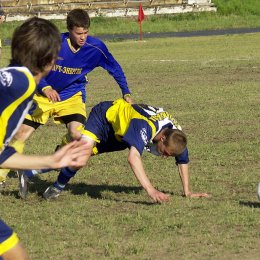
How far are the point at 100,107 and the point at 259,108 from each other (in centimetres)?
587

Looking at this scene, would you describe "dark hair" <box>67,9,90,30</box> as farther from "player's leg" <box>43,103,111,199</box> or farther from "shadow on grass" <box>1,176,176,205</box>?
"shadow on grass" <box>1,176,176,205</box>

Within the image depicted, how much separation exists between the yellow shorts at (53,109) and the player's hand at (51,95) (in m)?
0.28

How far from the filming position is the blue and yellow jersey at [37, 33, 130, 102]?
9062 mm

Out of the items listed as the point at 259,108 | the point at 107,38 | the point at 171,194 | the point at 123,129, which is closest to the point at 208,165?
the point at 171,194

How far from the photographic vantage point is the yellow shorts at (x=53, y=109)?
884 cm

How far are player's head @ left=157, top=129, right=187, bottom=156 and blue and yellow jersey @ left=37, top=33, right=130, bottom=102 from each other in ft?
6.24

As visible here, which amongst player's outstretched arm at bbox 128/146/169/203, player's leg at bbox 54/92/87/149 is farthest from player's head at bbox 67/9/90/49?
player's outstretched arm at bbox 128/146/169/203

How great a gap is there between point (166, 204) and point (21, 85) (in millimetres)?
3294

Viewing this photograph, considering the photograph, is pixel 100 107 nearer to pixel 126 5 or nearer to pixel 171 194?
pixel 171 194

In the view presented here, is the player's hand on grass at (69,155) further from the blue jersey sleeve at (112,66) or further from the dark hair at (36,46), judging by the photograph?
the blue jersey sleeve at (112,66)

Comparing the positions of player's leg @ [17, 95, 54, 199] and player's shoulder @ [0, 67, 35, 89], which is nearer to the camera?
player's shoulder @ [0, 67, 35, 89]

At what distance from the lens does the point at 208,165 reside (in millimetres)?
9281

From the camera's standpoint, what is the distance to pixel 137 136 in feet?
23.9

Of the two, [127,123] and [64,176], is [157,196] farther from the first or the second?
[64,176]
